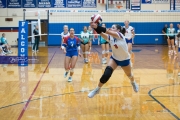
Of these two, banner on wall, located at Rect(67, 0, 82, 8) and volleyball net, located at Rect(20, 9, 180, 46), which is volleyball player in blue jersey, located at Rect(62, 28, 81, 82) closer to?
volleyball net, located at Rect(20, 9, 180, 46)

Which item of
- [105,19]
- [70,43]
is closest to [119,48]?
[70,43]

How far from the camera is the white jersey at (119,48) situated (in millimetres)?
8047

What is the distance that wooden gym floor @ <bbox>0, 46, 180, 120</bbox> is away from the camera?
6.99m

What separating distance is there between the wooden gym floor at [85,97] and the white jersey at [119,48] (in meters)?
1.02

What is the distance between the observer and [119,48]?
8.08 m

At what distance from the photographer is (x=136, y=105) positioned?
25.6 feet

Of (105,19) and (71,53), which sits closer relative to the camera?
(71,53)

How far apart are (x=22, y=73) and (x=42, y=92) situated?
13.2 ft

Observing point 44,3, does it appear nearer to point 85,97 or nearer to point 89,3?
point 89,3

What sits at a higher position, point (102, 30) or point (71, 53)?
point (102, 30)

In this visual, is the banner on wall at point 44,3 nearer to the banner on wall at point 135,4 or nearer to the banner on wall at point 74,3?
the banner on wall at point 74,3

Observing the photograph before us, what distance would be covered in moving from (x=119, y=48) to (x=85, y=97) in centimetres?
158

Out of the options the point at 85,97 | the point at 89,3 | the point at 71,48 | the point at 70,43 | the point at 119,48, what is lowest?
the point at 85,97

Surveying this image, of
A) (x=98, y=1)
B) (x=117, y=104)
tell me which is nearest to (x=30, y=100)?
(x=117, y=104)
